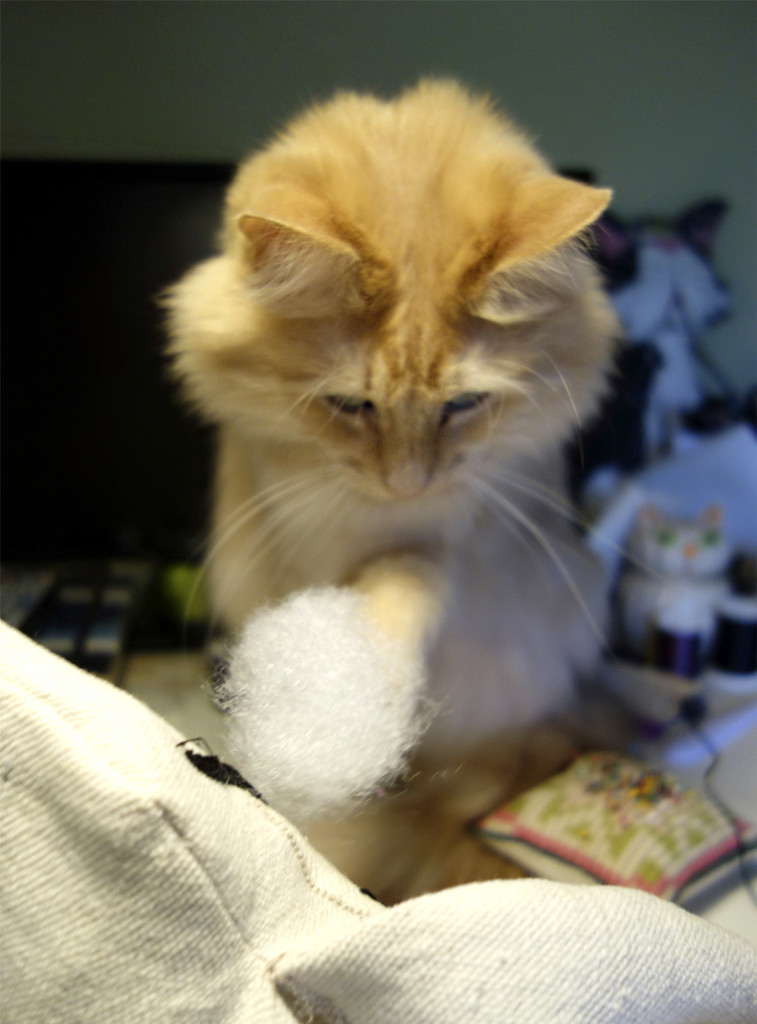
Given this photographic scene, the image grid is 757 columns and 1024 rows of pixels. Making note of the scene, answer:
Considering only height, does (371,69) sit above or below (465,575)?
above

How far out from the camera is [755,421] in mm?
869

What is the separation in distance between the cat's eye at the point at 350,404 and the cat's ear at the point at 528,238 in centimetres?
11

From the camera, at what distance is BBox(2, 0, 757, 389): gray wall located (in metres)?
0.61

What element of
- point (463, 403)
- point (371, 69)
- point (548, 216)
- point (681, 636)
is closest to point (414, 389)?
point (463, 403)

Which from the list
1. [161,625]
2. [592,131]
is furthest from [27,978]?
[592,131]

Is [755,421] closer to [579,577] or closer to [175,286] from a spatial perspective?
[579,577]

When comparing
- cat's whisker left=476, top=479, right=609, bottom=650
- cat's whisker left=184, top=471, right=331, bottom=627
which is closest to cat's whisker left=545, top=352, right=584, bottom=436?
cat's whisker left=476, top=479, right=609, bottom=650

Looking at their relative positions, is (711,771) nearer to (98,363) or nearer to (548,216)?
(548,216)

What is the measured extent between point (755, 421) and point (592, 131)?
1.30ft

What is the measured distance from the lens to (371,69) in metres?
0.68

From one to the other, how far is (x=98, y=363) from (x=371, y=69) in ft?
1.31

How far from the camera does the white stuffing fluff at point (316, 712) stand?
1.52 feet

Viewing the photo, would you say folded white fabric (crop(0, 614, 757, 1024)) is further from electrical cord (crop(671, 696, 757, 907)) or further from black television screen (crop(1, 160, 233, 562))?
black television screen (crop(1, 160, 233, 562))

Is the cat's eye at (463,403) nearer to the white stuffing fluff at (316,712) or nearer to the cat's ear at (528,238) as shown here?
the cat's ear at (528,238)
